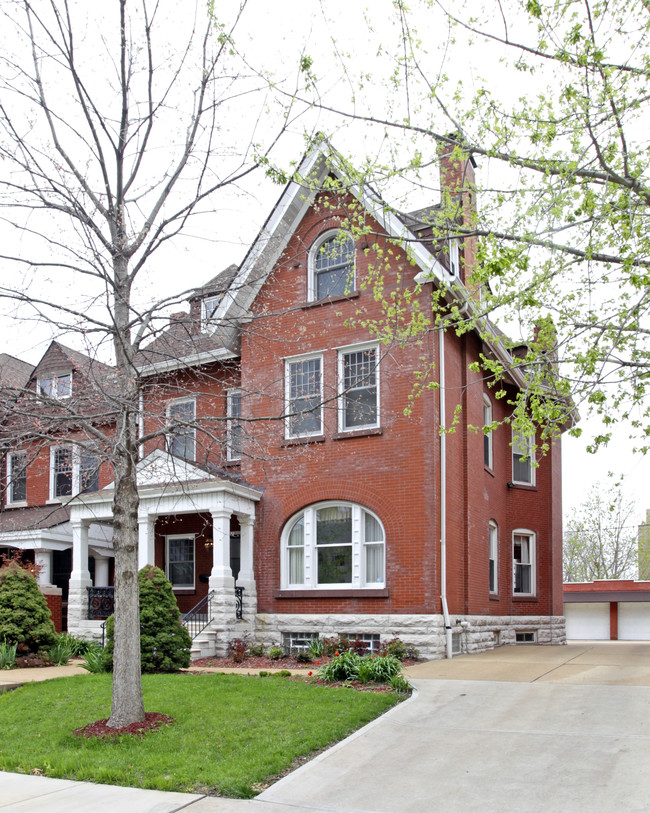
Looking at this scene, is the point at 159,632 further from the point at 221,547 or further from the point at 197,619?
the point at 197,619

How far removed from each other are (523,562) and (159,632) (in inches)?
474

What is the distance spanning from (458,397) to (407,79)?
9.41 metres

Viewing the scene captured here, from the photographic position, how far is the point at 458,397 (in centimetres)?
1823

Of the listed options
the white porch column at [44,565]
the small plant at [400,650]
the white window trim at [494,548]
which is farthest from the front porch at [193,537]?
the white window trim at [494,548]

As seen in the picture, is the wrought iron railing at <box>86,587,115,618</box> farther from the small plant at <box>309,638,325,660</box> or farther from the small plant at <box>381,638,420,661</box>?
the small plant at <box>381,638,420,661</box>

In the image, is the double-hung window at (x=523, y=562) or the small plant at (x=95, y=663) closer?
the small plant at (x=95, y=663)

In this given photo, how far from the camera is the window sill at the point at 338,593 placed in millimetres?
16391

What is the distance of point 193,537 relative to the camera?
18688mm

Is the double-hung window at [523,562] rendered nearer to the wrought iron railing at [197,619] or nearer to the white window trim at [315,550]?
the white window trim at [315,550]

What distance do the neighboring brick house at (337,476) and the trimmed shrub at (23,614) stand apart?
7.06 feet

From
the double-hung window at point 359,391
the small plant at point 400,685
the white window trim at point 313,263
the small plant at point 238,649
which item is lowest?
the small plant at point 238,649

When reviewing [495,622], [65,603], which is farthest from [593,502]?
[65,603]

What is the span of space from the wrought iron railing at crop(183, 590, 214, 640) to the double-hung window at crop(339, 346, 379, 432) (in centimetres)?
475

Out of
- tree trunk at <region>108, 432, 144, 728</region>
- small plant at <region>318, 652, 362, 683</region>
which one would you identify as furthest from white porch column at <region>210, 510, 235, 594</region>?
tree trunk at <region>108, 432, 144, 728</region>
